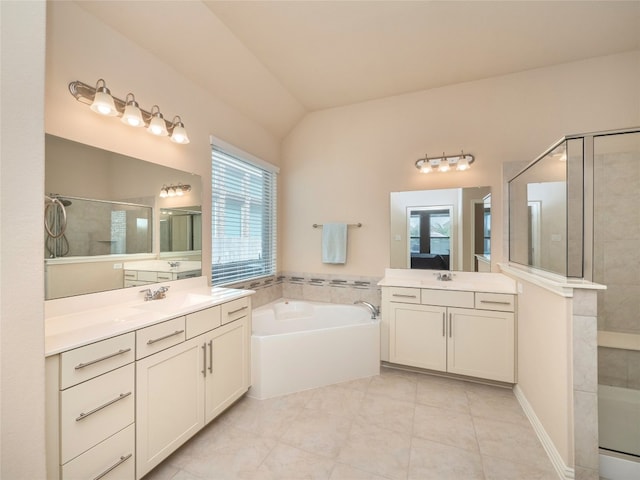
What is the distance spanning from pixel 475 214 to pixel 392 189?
90cm

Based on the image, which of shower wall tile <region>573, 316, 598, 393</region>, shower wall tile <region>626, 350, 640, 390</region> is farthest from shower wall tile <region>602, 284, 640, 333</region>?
shower wall tile <region>573, 316, 598, 393</region>

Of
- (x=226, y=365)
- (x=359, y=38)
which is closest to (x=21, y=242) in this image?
(x=226, y=365)

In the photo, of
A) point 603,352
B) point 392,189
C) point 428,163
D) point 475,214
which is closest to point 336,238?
point 392,189

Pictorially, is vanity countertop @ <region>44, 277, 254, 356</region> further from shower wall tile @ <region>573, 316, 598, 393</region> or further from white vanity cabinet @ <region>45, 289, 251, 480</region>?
shower wall tile @ <region>573, 316, 598, 393</region>

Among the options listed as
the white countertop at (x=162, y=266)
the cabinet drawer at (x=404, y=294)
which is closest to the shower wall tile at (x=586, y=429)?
the cabinet drawer at (x=404, y=294)

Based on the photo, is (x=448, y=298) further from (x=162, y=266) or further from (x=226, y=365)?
(x=162, y=266)

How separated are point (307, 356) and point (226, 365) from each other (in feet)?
2.35

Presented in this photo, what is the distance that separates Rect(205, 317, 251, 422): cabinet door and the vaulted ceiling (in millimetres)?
2129

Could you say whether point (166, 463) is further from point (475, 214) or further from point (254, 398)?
point (475, 214)

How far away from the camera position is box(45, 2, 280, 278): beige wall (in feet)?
4.99

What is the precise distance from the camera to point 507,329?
232 centimetres

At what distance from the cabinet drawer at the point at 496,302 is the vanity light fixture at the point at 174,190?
2.70m

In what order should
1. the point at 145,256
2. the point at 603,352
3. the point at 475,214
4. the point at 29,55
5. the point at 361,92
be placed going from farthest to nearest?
the point at 361,92
the point at 475,214
the point at 603,352
the point at 145,256
the point at 29,55

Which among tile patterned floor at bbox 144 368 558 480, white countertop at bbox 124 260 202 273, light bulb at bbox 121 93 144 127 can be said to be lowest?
tile patterned floor at bbox 144 368 558 480
